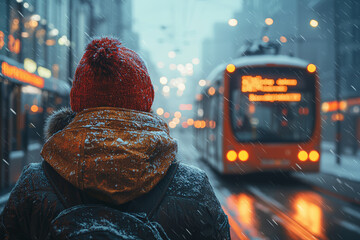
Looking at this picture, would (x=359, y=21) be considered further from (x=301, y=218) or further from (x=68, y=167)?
(x=68, y=167)

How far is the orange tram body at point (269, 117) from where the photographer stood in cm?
993

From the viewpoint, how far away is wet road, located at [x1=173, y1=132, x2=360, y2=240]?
5.46 m

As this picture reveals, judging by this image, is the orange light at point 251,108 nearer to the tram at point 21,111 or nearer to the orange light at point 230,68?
the orange light at point 230,68

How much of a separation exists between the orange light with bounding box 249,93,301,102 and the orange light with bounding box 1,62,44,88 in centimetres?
624

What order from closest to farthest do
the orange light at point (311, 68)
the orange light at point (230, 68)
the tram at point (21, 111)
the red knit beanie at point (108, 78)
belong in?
1. the red knit beanie at point (108, 78)
2. the tram at point (21, 111)
3. the orange light at point (230, 68)
4. the orange light at point (311, 68)

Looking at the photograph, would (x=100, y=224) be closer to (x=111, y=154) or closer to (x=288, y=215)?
(x=111, y=154)

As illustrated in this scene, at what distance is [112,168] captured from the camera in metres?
1.29

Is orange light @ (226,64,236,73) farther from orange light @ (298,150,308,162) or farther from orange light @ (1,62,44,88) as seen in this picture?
orange light @ (1,62,44,88)

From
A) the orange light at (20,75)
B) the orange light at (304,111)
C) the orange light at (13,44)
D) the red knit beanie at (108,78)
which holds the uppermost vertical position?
the orange light at (13,44)

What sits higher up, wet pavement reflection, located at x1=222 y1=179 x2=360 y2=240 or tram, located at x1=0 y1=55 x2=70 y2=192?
tram, located at x1=0 y1=55 x2=70 y2=192

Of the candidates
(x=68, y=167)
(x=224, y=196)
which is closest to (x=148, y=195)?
(x=68, y=167)

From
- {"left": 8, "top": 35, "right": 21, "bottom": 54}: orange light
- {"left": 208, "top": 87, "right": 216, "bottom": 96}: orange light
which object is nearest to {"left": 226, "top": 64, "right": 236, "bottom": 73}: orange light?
{"left": 208, "top": 87, "right": 216, "bottom": 96}: orange light

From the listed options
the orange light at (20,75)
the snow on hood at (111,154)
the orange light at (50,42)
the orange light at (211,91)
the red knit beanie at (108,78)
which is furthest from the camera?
the orange light at (50,42)

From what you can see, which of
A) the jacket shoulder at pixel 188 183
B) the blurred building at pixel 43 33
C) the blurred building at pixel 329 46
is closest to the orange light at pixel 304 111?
the blurred building at pixel 329 46
